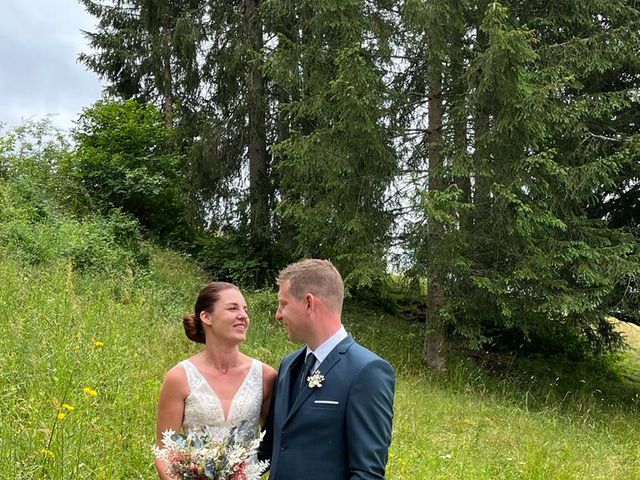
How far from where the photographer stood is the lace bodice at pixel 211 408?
9.15ft

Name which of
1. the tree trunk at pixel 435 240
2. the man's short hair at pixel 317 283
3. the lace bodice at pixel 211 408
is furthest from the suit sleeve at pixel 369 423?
the tree trunk at pixel 435 240

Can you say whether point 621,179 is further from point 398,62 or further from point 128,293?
point 128,293

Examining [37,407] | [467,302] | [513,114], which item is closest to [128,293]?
[37,407]

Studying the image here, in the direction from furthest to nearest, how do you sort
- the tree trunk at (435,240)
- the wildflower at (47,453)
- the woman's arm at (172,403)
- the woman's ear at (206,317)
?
the tree trunk at (435,240) → the wildflower at (47,453) → the woman's ear at (206,317) → the woman's arm at (172,403)

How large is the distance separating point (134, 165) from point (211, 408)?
12.1 m

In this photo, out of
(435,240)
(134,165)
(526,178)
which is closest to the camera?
(526,178)

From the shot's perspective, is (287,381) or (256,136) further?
(256,136)

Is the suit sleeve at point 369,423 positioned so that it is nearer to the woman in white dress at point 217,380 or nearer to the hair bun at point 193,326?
the woman in white dress at point 217,380

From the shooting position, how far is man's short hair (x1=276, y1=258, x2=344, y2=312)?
7.55 feet

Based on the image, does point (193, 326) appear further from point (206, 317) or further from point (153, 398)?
point (153, 398)

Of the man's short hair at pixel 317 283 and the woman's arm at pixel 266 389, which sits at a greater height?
the man's short hair at pixel 317 283

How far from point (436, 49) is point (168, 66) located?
7.91m

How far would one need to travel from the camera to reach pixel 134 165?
1408 centimetres

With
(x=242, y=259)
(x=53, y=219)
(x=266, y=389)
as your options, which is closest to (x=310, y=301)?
(x=266, y=389)
